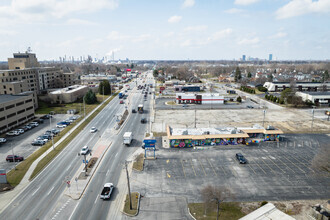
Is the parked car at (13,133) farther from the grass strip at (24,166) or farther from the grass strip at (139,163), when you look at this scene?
the grass strip at (139,163)

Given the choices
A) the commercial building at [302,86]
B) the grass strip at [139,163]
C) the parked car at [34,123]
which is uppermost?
the commercial building at [302,86]

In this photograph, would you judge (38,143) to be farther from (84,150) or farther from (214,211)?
(214,211)

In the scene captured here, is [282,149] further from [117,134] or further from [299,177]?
[117,134]

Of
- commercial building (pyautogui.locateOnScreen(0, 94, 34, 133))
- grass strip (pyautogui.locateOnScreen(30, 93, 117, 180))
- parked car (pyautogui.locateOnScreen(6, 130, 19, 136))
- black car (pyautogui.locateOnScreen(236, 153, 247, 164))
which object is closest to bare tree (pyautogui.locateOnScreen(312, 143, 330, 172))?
black car (pyautogui.locateOnScreen(236, 153, 247, 164))

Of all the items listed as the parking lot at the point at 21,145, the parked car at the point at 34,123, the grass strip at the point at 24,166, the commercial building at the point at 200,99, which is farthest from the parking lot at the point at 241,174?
the commercial building at the point at 200,99

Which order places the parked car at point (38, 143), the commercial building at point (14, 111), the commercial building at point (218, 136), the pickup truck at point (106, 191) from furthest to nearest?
1. the commercial building at point (14, 111)
2. the parked car at point (38, 143)
3. the commercial building at point (218, 136)
4. the pickup truck at point (106, 191)

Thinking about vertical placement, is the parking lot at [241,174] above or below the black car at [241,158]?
below

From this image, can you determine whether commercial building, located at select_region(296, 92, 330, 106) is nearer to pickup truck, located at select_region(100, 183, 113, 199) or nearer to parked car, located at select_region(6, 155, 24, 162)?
pickup truck, located at select_region(100, 183, 113, 199)

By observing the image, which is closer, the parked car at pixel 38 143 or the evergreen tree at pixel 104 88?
the parked car at pixel 38 143
